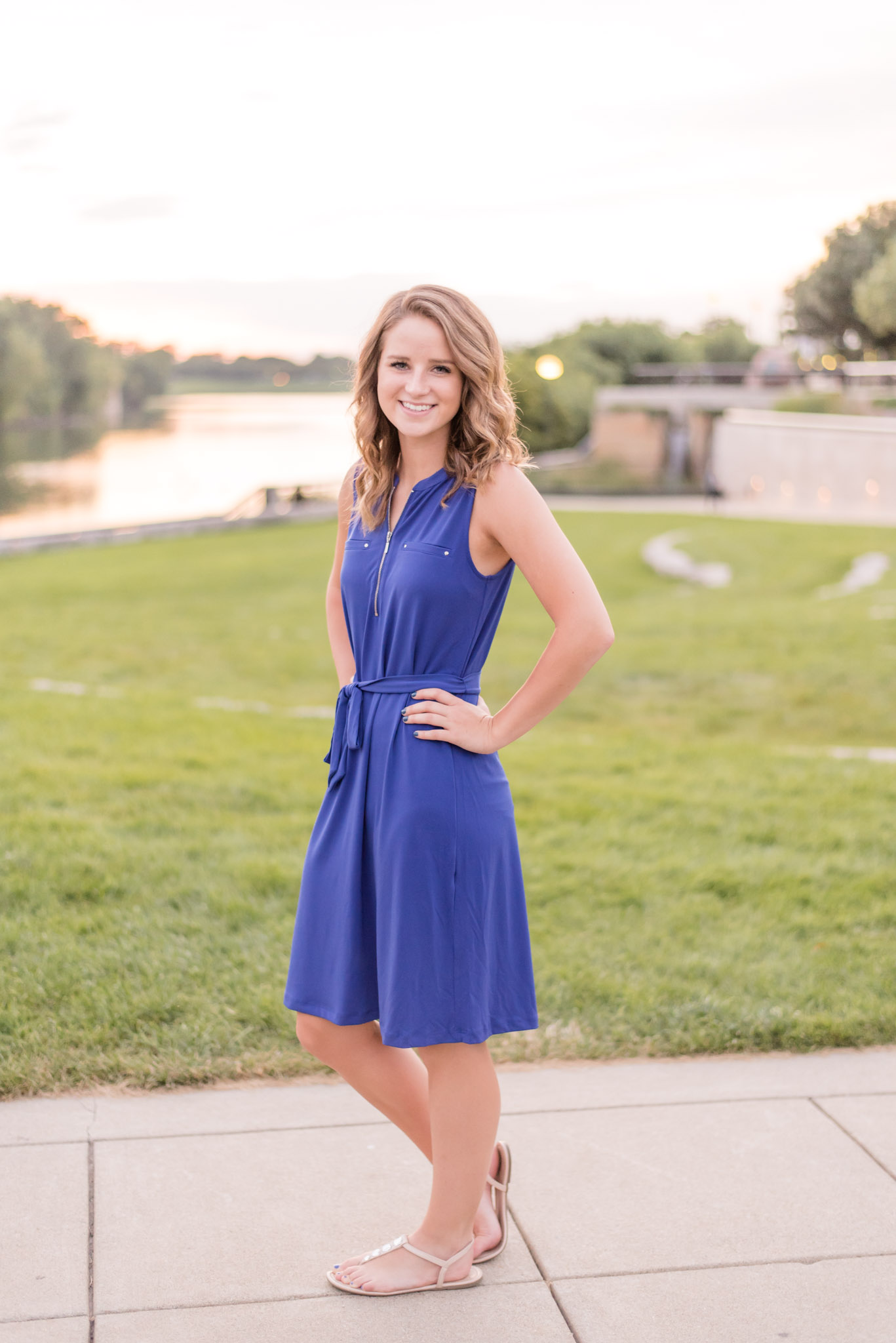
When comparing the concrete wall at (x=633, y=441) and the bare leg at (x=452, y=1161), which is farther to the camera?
the concrete wall at (x=633, y=441)

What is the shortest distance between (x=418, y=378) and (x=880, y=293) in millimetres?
23266

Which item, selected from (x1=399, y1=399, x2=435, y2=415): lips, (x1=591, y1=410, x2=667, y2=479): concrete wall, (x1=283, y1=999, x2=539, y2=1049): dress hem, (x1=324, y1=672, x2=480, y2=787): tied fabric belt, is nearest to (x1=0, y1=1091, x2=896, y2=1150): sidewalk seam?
(x1=283, y1=999, x2=539, y2=1049): dress hem

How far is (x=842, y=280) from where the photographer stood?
25.7 m

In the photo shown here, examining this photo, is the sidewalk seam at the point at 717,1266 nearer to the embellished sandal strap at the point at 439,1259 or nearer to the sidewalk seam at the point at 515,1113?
the embellished sandal strap at the point at 439,1259

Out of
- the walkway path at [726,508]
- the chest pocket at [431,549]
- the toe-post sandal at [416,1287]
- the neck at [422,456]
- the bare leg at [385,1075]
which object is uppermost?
the neck at [422,456]

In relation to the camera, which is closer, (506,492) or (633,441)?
(506,492)

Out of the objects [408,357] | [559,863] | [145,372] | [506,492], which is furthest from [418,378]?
[145,372]

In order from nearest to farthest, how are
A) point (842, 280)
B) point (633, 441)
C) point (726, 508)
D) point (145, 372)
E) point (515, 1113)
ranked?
point (515, 1113) → point (842, 280) → point (726, 508) → point (633, 441) → point (145, 372)

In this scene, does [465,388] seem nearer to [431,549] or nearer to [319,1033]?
[431,549]

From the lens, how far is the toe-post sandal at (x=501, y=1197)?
2.61 m

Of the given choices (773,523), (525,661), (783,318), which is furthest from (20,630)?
(783,318)

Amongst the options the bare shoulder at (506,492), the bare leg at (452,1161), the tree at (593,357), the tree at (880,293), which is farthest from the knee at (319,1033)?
the tree at (593,357)

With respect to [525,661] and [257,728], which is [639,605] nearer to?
[525,661]

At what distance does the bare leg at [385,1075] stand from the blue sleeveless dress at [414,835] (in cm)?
7
